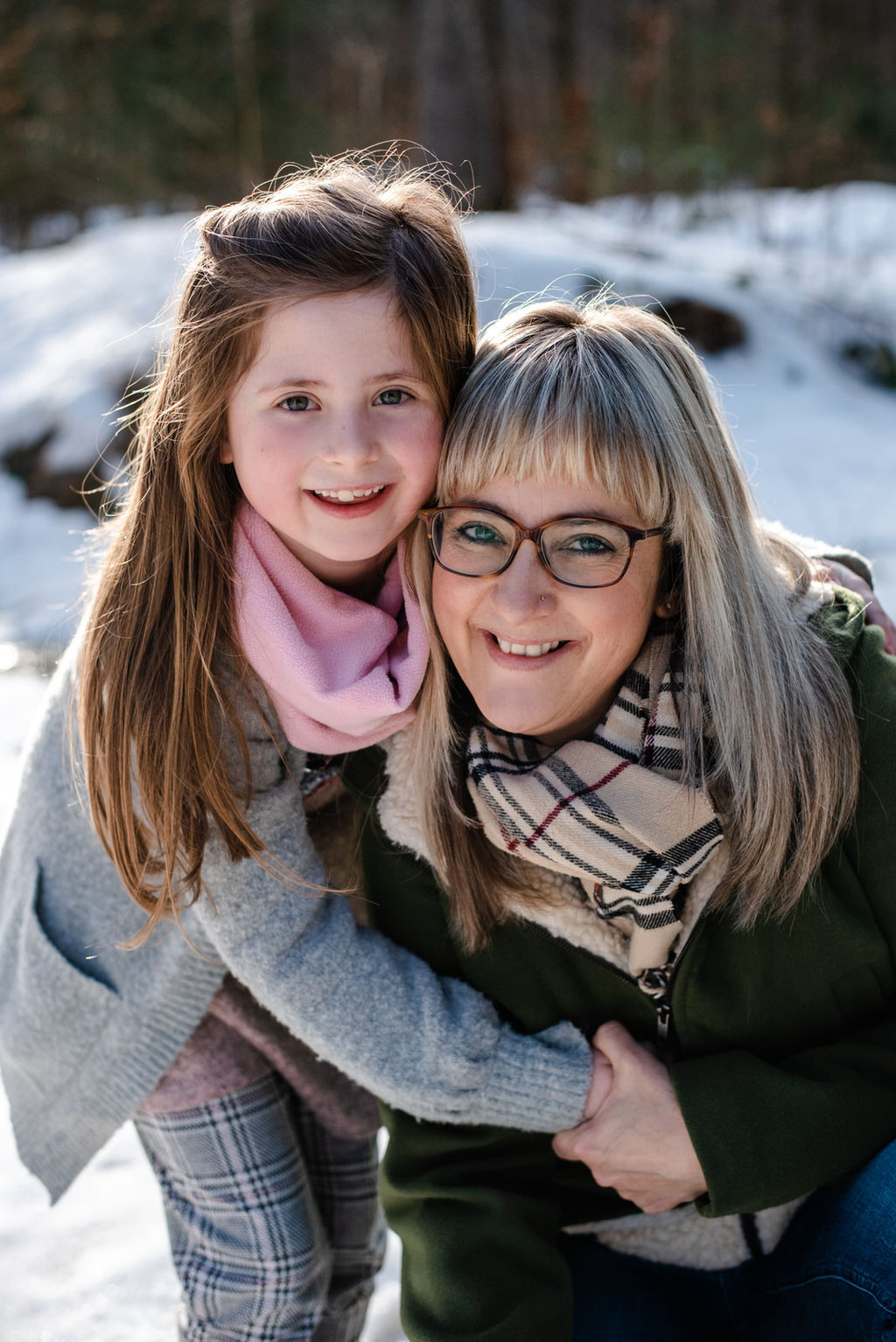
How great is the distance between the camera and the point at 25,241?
45.1 ft

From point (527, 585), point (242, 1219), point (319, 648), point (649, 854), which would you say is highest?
point (527, 585)

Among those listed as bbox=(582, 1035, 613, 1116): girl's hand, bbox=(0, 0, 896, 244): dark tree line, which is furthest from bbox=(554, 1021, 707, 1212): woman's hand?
bbox=(0, 0, 896, 244): dark tree line

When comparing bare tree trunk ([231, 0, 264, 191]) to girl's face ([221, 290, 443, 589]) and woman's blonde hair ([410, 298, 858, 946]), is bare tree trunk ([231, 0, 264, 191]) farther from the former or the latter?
woman's blonde hair ([410, 298, 858, 946])

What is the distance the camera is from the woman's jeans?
158 cm

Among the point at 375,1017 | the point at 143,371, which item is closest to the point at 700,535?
the point at 375,1017

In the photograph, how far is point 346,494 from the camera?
1.74 m

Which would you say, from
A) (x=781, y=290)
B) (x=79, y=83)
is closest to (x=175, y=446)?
(x=781, y=290)

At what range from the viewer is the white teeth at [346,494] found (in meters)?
1.74

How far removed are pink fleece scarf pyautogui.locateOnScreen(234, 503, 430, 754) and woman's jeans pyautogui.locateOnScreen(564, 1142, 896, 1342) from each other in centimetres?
96

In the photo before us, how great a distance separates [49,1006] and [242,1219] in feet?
1.62

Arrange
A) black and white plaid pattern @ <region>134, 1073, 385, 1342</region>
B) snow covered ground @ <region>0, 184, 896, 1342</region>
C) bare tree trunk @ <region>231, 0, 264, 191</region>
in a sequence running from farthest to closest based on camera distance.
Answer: bare tree trunk @ <region>231, 0, 264, 191</region>
snow covered ground @ <region>0, 184, 896, 1342</region>
black and white plaid pattern @ <region>134, 1073, 385, 1342</region>

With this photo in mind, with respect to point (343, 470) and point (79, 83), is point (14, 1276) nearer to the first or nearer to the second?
point (343, 470)

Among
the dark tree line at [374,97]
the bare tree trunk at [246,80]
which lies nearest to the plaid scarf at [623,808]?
the bare tree trunk at [246,80]

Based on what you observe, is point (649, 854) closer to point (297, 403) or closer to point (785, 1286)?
point (785, 1286)
